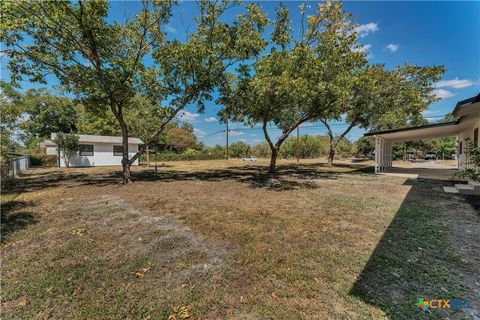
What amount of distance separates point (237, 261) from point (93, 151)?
73.7 feet

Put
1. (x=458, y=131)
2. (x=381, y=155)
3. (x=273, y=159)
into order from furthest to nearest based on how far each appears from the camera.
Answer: (x=381, y=155) → (x=458, y=131) → (x=273, y=159)

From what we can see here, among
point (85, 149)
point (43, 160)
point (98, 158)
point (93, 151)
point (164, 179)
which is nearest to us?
point (164, 179)

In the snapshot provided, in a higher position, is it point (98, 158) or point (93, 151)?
point (93, 151)

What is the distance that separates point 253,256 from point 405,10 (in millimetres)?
12517

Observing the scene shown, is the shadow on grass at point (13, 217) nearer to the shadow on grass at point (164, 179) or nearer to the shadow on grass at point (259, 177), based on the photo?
the shadow on grass at point (164, 179)

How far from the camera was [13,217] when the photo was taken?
16.3 ft

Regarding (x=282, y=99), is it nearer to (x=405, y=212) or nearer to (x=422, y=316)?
(x=405, y=212)

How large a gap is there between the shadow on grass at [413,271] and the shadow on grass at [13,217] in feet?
18.8

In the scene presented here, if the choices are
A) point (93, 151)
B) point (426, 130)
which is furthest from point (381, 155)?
point (93, 151)

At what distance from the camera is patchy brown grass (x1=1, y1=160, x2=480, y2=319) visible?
215cm

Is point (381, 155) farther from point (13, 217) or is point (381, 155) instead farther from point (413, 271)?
point (13, 217)

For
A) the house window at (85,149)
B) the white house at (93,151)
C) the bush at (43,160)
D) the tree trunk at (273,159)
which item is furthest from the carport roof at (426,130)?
the bush at (43,160)

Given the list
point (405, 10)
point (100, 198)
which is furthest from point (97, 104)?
point (405, 10)

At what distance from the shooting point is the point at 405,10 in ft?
31.2
